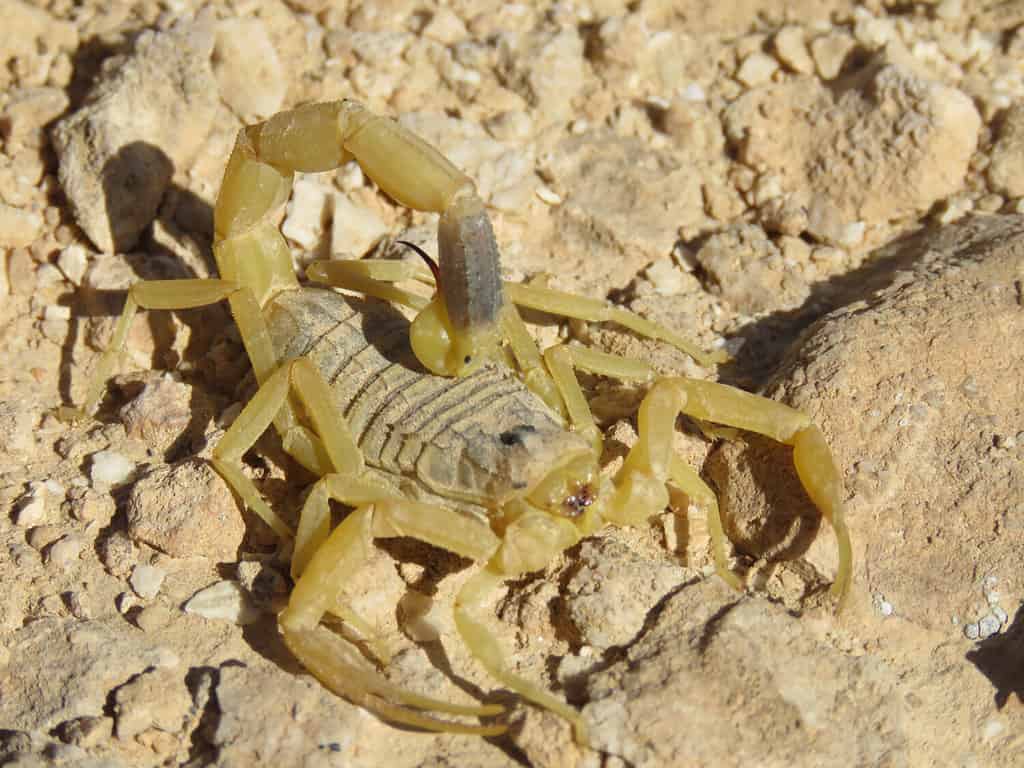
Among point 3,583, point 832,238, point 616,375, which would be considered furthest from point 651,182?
point 3,583

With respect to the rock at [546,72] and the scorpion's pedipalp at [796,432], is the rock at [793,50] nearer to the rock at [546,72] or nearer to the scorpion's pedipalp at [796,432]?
the rock at [546,72]

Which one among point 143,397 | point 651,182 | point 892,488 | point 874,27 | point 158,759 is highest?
point 874,27

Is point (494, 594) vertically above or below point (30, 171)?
below

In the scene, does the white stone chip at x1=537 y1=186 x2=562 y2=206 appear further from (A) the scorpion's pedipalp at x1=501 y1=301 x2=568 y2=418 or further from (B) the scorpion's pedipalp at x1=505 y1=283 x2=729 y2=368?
(A) the scorpion's pedipalp at x1=501 y1=301 x2=568 y2=418

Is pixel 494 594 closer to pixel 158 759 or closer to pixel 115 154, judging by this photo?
pixel 158 759

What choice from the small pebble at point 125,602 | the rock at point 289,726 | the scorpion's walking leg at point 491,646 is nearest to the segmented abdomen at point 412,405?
the scorpion's walking leg at point 491,646

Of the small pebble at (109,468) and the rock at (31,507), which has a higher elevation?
the small pebble at (109,468)
